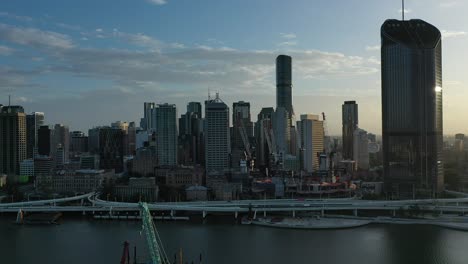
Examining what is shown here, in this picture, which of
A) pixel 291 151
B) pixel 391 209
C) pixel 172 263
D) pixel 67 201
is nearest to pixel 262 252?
pixel 172 263

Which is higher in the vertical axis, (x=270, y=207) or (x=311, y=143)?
(x=311, y=143)

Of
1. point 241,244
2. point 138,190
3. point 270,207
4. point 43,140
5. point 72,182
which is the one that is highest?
point 43,140

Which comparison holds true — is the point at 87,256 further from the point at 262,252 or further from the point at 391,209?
the point at 391,209

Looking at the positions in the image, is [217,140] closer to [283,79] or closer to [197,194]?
[197,194]

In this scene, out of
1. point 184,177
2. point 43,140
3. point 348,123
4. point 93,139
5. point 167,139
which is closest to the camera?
point 184,177

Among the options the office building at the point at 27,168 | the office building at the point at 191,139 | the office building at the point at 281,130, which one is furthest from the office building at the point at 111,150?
the office building at the point at 281,130

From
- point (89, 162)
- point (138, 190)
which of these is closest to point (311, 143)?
point (89, 162)

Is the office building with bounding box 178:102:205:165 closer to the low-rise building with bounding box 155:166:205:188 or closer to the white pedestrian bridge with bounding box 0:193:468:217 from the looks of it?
the low-rise building with bounding box 155:166:205:188
